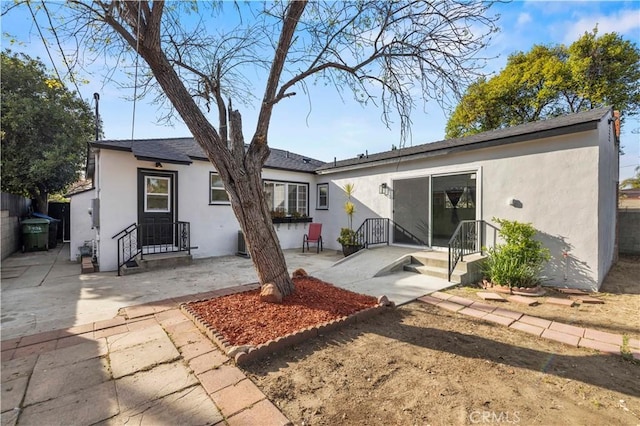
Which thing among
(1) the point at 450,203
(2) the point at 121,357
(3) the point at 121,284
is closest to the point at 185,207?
(3) the point at 121,284

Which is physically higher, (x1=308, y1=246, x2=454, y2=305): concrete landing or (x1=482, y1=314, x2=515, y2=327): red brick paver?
(x1=308, y1=246, x2=454, y2=305): concrete landing

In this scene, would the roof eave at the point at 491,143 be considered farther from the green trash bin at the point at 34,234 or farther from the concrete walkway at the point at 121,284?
the green trash bin at the point at 34,234

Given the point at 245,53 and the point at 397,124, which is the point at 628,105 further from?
the point at 245,53

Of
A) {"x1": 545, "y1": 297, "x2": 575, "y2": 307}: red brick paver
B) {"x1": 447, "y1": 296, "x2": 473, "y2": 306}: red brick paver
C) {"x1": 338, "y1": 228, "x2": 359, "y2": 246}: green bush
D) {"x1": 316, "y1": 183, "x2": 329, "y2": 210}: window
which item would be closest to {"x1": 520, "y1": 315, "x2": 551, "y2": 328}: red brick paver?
{"x1": 447, "y1": 296, "x2": 473, "y2": 306}: red brick paver

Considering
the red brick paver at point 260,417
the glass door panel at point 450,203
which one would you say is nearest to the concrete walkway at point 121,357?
the red brick paver at point 260,417

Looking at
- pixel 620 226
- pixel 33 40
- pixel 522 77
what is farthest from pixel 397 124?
pixel 522 77

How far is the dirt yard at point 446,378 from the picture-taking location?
196 centimetres

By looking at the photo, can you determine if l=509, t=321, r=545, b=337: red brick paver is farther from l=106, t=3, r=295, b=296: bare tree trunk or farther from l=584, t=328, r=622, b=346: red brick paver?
l=106, t=3, r=295, b=296: bare tree trunk

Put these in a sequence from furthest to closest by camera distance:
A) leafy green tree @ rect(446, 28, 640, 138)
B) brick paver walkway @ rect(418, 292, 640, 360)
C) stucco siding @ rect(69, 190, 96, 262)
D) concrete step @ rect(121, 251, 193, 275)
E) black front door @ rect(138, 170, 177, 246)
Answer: leafy green tree @ rect(446, 28, 640, 138)
stucco siding @ rect(69, 190, 96, 262)
black front door @ rect(138, 170, 177, 246)
concrete step @ rect(121, 251, 193, 275)
brick paver walkway @ rect(418, 292, 640, 360)

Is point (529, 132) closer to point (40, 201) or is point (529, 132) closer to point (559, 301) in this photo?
point (559, 301)

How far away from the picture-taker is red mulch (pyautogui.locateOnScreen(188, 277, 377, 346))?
118 inches

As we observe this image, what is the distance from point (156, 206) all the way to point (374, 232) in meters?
6.47

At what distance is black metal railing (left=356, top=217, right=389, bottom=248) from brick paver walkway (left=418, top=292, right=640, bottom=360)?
4.08 metres
